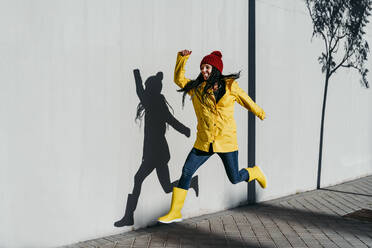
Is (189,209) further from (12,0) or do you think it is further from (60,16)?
(12,0)

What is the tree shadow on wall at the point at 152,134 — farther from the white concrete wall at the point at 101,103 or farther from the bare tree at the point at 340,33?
the bare tree at the point at 340,33

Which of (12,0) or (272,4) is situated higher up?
(272,4)

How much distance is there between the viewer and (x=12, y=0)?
4.31 metres

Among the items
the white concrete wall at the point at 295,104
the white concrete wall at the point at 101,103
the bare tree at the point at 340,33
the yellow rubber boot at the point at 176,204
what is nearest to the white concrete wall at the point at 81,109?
the white concrete wall at the point at 101,103

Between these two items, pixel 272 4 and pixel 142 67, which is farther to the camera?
pixel 272 4

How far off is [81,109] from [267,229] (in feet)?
8.22

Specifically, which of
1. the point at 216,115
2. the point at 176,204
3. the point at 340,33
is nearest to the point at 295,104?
the point at 340,33

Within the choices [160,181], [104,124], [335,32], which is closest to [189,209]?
[160,181]

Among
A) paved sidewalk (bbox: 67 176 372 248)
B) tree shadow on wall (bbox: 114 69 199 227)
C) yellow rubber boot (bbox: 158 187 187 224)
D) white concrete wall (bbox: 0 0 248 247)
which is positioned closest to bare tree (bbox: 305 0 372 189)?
paved sidewalk (bbox: 67 176 372 248)

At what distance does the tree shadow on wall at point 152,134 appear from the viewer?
5418 millimetres

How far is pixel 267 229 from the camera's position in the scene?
18.1 feet

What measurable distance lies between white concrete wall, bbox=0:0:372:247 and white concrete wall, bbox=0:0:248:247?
1 centimetres

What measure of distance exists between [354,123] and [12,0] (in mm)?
6999

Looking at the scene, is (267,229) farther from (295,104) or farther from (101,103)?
(295,104)
